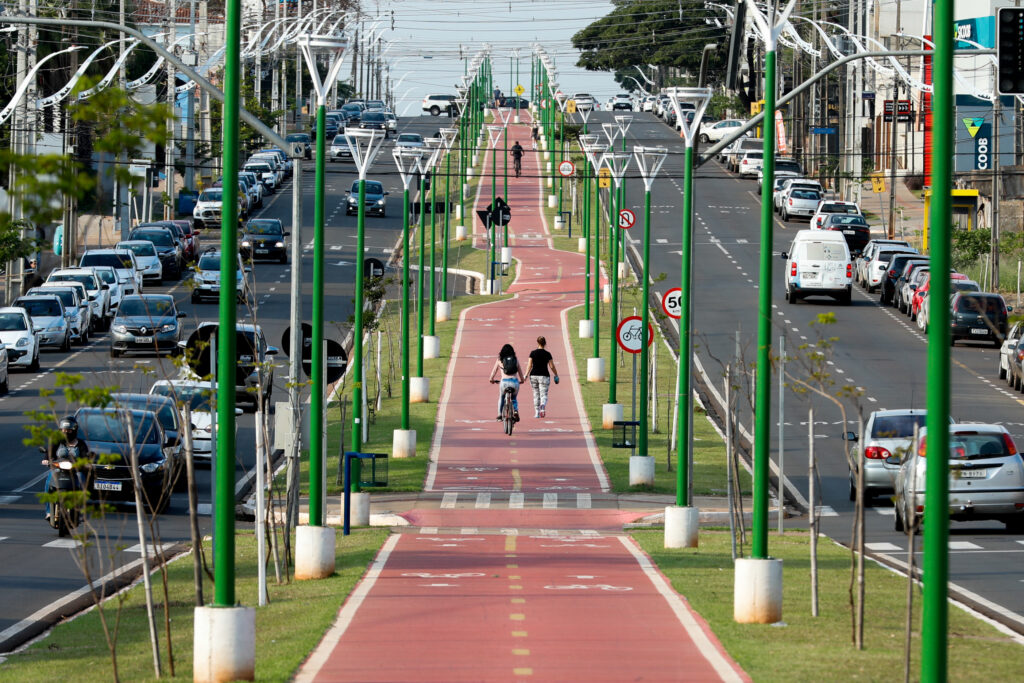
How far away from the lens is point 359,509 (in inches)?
1013

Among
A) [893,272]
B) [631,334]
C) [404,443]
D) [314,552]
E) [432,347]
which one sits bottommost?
[404,443]

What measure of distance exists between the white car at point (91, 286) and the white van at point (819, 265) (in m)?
21.2

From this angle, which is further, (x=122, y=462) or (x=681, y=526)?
(x=122, y=462)

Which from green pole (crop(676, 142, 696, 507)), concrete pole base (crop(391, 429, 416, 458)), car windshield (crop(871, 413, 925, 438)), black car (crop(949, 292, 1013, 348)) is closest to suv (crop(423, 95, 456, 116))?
black car (crop(949, 292, 1013, 348))

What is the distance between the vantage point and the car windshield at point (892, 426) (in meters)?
28.0

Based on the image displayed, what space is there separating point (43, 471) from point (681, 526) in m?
12.9

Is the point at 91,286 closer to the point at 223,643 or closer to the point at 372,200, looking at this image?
the point at 372,200

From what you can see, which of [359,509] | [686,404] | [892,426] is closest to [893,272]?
[892,426]

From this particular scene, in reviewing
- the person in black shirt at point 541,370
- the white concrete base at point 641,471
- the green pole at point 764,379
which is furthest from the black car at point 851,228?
the green pole at point 764,379

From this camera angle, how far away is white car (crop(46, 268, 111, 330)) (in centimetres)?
5269

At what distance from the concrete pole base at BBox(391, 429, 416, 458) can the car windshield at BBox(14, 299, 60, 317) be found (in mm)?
18167

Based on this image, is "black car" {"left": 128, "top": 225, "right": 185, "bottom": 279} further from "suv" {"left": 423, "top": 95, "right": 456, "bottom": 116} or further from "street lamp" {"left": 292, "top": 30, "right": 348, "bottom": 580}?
"suv" {"left": 423, "top": 95, "right": 456, "bottom": 116}

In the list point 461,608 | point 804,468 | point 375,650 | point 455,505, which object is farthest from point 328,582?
point 804,468

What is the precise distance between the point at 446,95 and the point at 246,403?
134m
